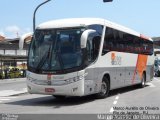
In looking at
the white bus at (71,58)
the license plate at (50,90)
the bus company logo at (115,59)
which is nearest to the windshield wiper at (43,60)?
the white bus at (71,58)

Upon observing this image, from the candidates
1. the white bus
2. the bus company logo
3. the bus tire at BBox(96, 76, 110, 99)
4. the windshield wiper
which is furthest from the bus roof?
the bus tire at BBox(96, 76, 110, 99)

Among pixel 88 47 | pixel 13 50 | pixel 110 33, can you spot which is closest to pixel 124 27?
pixel 110 33

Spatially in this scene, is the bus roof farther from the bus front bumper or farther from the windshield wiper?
the bus front bumper

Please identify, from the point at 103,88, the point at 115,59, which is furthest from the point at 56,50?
the point at 115,59

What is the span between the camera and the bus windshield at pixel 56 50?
16.2 meters

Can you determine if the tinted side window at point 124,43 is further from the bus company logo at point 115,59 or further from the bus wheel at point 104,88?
the bus wheel at point 104,88

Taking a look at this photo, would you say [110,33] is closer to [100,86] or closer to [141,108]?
[100,86]

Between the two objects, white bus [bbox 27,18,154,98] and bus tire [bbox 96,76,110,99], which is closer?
white bus [bbox 27,18,154,98]

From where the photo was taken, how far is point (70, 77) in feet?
52.5

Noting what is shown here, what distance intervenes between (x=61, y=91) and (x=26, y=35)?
3.39 metres

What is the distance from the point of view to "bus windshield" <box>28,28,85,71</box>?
1620 centimetres

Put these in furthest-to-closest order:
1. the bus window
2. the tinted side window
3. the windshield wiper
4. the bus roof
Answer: the tinted side window
the bus roof
the bus window
the windshield wiper

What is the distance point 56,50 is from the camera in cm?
1648

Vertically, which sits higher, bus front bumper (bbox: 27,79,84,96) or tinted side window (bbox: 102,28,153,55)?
tinted side window (bbox: 102,28,153,55)
